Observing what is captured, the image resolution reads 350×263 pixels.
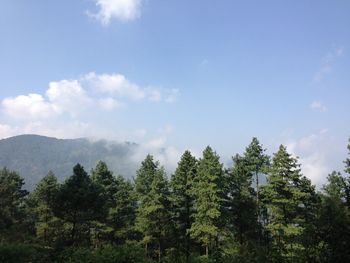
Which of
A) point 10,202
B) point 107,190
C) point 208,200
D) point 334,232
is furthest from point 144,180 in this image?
point 334,232

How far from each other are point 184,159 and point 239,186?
819 centimetres

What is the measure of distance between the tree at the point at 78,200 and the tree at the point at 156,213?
22.9ft

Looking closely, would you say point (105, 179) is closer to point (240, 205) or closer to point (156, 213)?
point (156, 213)

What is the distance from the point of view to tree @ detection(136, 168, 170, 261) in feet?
151

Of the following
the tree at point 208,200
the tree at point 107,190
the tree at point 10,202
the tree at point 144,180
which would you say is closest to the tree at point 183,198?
the tree at point 208,200

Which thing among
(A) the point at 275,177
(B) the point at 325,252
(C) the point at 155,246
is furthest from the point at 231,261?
(C) the point at 155,246

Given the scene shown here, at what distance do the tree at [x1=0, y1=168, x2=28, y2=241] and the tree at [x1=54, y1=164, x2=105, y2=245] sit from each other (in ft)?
18.4

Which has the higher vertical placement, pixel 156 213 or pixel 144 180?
pixel 144 180

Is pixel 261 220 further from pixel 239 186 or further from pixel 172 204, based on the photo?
pixel 172 204

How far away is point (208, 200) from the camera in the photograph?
132ft

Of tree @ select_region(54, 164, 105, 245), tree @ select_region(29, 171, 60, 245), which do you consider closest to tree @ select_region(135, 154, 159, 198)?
tree @ select_region(54, 164, 105, 245)

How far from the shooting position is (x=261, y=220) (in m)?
47.1

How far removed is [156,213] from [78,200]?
39.1 feet

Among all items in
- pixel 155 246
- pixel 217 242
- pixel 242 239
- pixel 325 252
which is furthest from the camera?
pixel 155 246
